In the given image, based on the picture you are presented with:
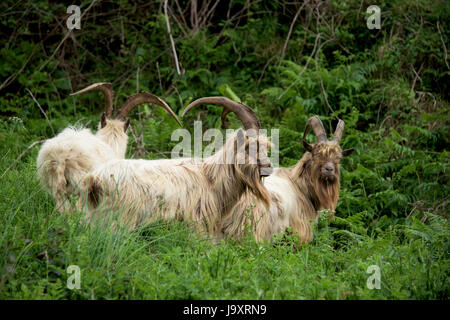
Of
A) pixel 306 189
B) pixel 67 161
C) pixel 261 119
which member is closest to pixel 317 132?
pixel 306 189

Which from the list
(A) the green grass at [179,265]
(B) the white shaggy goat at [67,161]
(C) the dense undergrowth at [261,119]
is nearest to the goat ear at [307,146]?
(C) the dense undergrowth at [261,119]

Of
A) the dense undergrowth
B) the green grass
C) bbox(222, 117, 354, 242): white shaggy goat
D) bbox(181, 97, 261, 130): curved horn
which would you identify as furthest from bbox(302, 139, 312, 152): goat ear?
the green grass

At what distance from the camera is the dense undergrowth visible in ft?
12.0

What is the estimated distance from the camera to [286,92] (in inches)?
340

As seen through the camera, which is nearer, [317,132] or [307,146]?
[307,146]

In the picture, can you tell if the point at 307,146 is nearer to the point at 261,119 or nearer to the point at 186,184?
the point at 186,184

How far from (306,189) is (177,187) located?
77.2 inches

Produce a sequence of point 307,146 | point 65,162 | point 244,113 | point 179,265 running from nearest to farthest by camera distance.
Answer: point 179,265 → point 65,162 → point 244,113 → point 307,146

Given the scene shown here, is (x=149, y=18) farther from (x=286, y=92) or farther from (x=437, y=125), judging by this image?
(x=437, y=125)

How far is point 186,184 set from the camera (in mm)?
5141

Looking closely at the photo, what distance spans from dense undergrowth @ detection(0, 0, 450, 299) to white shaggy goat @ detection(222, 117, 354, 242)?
0.32m

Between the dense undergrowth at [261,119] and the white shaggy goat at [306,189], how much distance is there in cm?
32

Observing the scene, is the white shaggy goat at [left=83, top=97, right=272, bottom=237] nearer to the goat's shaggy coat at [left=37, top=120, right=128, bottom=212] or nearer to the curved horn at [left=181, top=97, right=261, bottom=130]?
the curved horn at [left=181, top=97, right=261, bottom=130]

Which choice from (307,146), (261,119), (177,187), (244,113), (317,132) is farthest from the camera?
(261,119)
